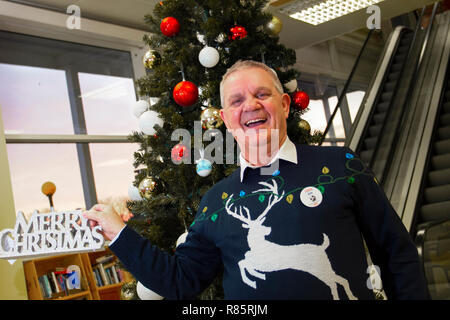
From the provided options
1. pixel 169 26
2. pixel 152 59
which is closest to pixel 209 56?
pixel 169 26

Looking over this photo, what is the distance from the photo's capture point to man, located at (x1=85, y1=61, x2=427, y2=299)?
4.41 ft

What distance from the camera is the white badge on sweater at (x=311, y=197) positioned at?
1.38 m

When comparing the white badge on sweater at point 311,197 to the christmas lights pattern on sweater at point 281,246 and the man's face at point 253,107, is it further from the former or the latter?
the man's face at point 253,107

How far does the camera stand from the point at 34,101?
5.61 meters

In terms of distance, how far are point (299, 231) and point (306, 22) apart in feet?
18.3

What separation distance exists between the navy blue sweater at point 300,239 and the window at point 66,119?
4050mm

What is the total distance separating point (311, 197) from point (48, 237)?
0.78 meters

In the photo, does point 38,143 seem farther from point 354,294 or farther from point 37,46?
point 354,294

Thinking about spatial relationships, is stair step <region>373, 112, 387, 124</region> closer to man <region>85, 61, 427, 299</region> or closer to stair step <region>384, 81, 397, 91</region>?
stair step <region>384, 81, 397, 91</region>

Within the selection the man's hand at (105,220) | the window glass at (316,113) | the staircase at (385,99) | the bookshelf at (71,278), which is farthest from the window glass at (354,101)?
the man's hand at (105,220)

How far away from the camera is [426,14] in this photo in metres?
7.93

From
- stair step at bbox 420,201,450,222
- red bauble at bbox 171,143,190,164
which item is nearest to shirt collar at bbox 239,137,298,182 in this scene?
red bauble at bbox 171,143,190,164

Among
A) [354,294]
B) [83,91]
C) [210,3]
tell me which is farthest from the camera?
[83,91]

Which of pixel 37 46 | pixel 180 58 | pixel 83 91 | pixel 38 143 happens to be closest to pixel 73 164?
pixel 38 143
